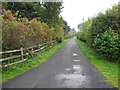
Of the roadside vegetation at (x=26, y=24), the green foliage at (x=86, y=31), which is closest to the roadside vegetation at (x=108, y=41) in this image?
the green foliage at (x=86, y=31)

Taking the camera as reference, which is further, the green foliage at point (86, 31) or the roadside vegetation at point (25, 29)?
the green foliage at point (86, 31)

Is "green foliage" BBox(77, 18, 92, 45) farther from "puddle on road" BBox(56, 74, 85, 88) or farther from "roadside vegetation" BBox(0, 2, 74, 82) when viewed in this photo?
"puddle on road" BBox(56, 74, 85, 88)

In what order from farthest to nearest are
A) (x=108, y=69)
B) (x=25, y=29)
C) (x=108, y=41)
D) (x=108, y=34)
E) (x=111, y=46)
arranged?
(x=108, y=34) → (x=108, y=41) → (x=111, y=46) → (x=25, y=29) → (x=108, y=69)

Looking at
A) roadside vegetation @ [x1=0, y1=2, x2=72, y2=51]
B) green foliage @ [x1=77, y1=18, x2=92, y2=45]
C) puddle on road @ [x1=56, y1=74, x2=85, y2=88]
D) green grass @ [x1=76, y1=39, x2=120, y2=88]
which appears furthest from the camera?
green foliage @ [x1=77, y1=18, x2=92, y2=45]

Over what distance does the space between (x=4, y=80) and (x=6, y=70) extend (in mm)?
1341

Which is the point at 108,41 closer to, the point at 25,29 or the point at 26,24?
the point at 25,29

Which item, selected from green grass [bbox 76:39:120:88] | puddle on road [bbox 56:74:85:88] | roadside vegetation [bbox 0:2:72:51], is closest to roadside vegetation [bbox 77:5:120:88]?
green grass [bbox 76:39:120:88]

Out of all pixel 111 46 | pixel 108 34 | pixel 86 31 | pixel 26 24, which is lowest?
pixel 111 46

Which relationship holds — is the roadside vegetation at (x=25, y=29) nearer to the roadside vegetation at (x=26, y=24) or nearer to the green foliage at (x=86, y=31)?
the roadside vegetation at (x=26, y=24)

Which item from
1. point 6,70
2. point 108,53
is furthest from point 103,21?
point 6,70

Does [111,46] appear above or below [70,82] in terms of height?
above

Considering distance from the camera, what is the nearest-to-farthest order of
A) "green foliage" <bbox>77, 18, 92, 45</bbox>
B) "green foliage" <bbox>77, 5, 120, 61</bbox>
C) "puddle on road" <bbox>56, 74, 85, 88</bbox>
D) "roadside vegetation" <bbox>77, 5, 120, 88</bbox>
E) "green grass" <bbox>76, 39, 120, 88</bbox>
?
"puddle on road" <bbox>56, 74, 85, 88</bbox>, "green grass" <bbox>76, 39, 120, 88</bbox>, "roadside vegetation" <bbox>77, 5, 120, 88</bbox>, "green foliage" <bbox>77, 5, 120, 61</bbox>, "green foliage" <bbox>77, 18, 92, 45</bbox>

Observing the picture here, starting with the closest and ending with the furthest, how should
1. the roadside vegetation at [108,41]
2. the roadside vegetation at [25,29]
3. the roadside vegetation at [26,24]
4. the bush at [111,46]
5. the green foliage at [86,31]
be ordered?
the roadside vegetation at [25,29] → the roadside vegetation at [26,24] → the roadside vegetation at [108,41] → the bush at [111,46] → the green foliage at [86,31]

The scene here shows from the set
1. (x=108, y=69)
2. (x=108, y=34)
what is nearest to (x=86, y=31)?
(x=108, y=34)
